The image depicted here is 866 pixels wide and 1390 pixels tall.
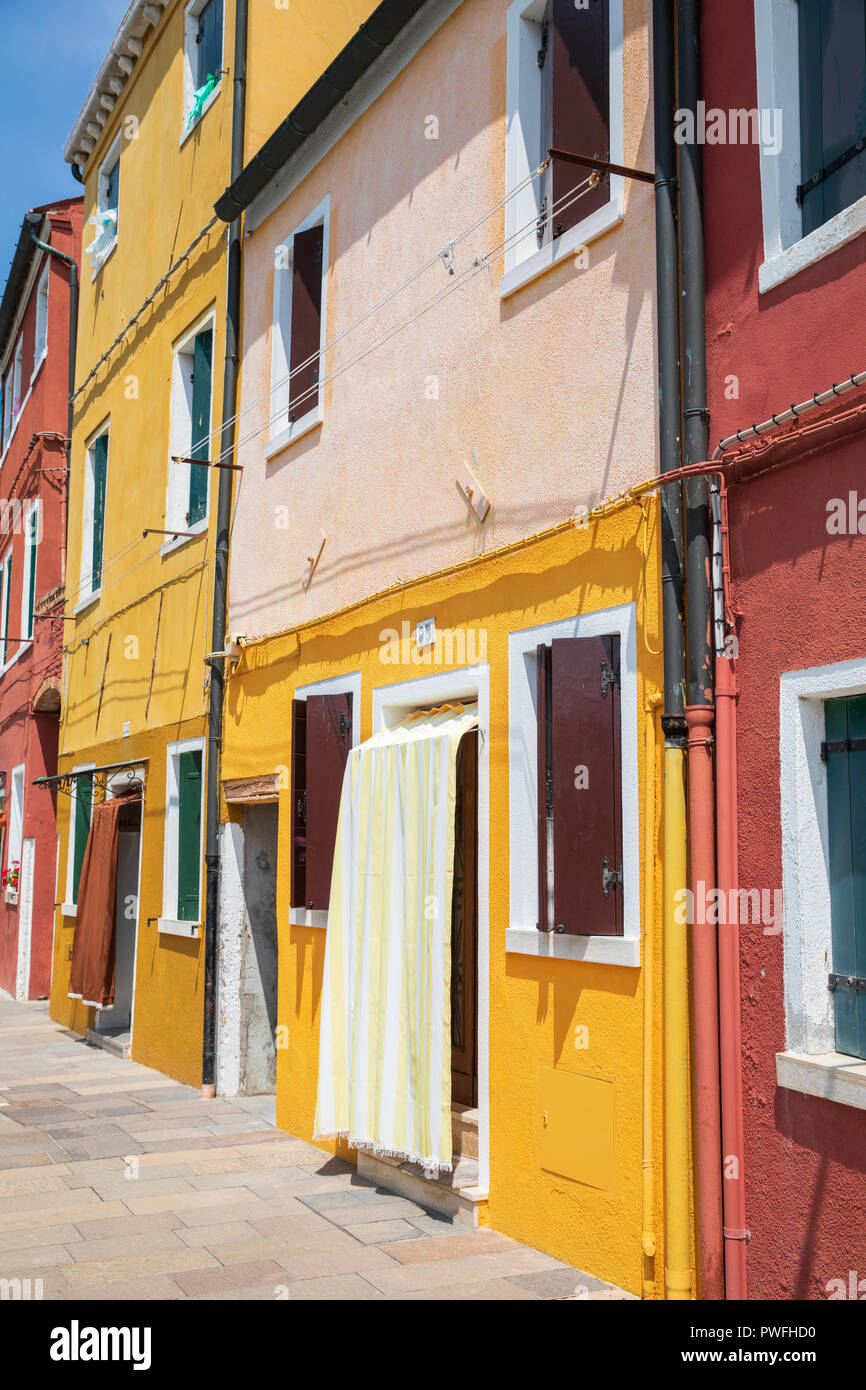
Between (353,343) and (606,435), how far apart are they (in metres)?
3.30

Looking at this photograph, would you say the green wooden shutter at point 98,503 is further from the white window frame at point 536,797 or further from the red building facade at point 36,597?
the white window frame at point 536,797

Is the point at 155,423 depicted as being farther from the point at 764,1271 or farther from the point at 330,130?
the point at 764,1271

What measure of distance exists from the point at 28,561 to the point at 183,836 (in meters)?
9.82

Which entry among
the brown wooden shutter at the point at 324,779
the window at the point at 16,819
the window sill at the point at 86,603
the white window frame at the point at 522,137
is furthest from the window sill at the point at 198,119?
the window at the point at 16,819

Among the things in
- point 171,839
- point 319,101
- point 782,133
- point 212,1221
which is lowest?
point 212,1221

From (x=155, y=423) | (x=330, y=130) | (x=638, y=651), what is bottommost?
(x=638, y=651)

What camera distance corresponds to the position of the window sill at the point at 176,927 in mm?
11234

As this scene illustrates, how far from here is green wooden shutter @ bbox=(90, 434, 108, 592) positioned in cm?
1554

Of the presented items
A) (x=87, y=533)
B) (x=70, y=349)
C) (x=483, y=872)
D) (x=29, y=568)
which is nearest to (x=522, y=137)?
(x=483, y=872)

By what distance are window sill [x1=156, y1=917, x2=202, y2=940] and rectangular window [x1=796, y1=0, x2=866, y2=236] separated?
784cm

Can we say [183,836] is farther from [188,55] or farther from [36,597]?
[36,597]

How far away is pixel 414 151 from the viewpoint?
8234mm

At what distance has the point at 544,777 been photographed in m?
6.41
